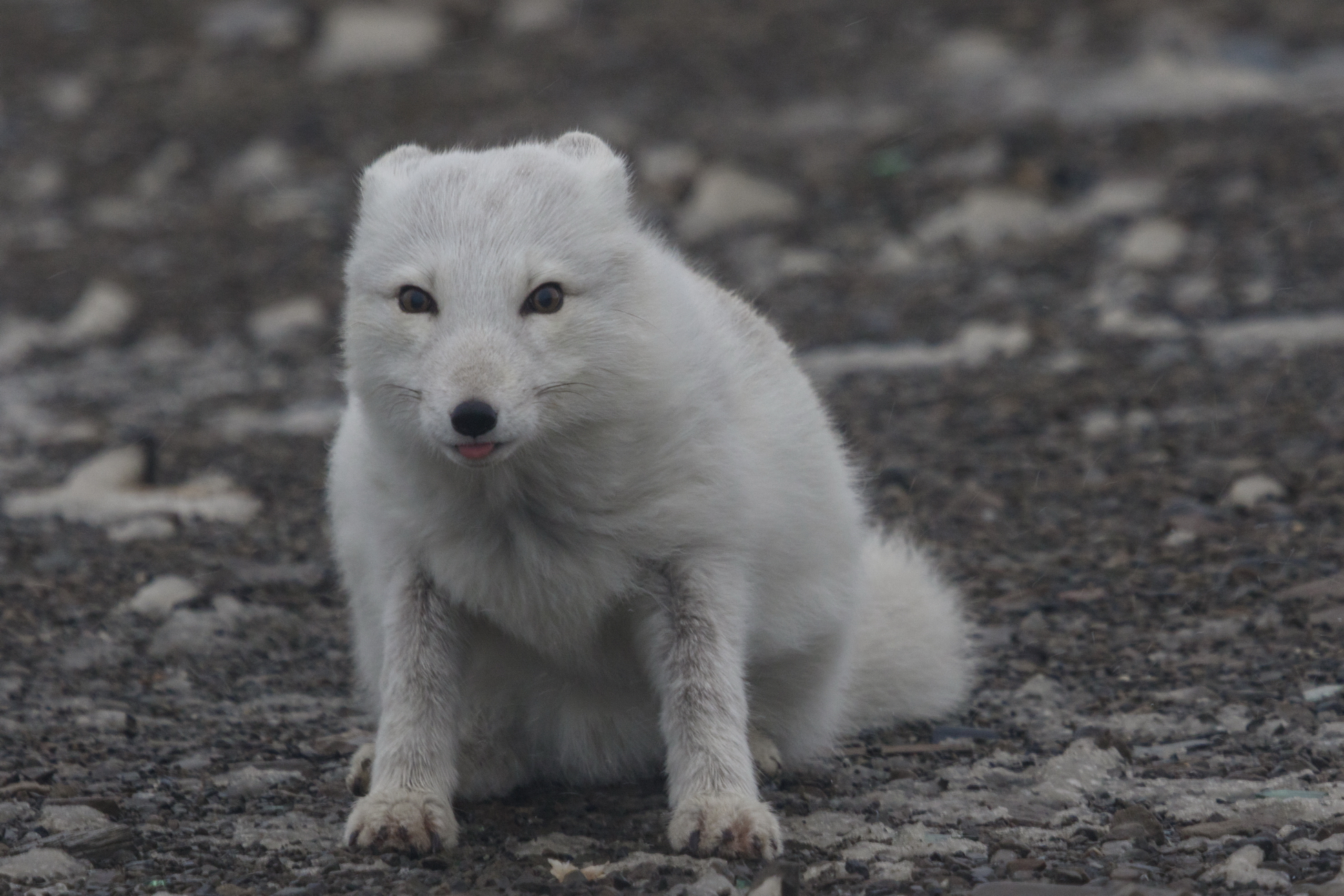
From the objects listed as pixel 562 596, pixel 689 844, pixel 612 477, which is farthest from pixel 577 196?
pixel 689 844

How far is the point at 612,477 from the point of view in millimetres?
3859

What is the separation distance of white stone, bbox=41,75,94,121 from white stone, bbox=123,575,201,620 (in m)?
11.7

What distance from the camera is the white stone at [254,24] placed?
57.6ft

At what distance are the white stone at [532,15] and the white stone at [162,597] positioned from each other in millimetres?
12021

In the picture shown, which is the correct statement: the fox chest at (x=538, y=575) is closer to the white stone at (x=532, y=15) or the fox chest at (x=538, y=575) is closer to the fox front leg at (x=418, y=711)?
the fox front leg at (x=418, y=711)

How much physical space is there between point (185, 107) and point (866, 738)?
13.1 meters

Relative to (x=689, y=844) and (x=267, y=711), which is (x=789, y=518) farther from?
(x=267, y=711)

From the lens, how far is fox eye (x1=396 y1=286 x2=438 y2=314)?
3721mm

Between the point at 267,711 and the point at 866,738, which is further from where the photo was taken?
the point at 267,711

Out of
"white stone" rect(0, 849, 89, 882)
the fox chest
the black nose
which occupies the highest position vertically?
the black nose

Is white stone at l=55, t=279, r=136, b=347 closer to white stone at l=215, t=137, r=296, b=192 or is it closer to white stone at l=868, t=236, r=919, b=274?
white stone at l=215, t=137, r=296, b=192

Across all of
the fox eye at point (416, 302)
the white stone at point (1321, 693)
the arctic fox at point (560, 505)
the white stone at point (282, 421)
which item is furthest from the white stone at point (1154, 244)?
the fox eye at point (416, 302)

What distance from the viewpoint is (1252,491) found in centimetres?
648

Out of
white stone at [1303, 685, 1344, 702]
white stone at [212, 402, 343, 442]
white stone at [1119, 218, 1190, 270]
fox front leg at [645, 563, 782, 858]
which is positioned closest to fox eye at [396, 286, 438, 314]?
fox front leg at [645, 563, 782, 858]
